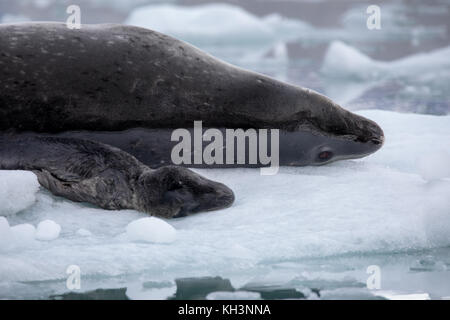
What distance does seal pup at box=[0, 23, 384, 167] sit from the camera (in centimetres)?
394

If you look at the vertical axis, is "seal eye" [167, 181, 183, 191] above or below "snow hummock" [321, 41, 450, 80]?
below

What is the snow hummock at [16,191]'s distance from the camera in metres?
3.48

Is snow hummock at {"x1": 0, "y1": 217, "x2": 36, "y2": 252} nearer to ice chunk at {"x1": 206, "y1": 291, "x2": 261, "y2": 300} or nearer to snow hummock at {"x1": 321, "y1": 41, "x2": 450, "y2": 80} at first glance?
ice chunk at {"x1": 206, "y1": 291, "x2": 261, "y2": 300}

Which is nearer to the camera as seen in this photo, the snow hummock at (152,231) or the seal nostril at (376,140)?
the snow hummock at (152,231)

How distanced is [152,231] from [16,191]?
784mm

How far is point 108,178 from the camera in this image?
3.69 meters

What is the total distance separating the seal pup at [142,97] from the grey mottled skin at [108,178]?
118 mm

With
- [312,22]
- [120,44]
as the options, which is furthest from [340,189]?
[312,22]

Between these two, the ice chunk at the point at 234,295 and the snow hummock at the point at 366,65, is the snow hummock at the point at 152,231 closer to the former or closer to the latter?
the ice chunk at the point at 234,295

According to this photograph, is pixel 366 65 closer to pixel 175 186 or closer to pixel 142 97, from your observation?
pixel 142 97

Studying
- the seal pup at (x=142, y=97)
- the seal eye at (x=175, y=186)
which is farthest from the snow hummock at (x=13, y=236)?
the seal pup at (x=142, y=97)

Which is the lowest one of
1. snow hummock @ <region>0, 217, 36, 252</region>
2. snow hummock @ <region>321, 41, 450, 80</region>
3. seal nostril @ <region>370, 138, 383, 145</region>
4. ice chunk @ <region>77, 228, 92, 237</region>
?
snow hummock @ <region>0, 217, 36, 252</region>

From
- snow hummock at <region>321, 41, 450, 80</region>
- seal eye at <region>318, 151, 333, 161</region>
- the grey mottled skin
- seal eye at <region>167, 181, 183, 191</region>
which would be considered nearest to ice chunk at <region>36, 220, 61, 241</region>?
the grey mottled skin

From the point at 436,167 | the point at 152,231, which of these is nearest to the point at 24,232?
the point at 152,231
